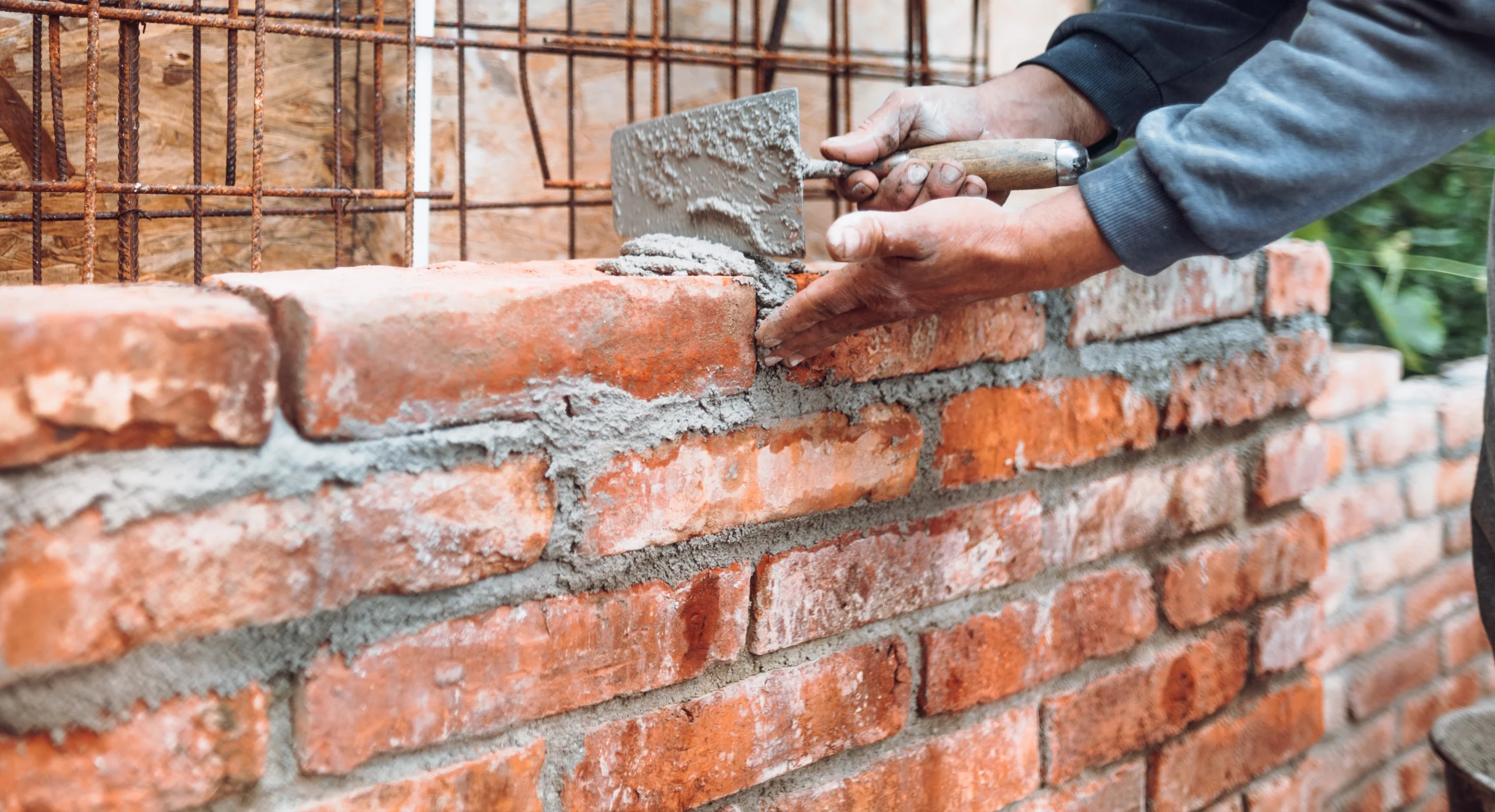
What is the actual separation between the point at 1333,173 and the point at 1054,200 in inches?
8.3

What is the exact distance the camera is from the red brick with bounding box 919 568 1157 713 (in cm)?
92

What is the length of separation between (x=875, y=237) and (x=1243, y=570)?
776mm

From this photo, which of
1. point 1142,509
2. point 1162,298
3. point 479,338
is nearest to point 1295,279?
point 1162,298

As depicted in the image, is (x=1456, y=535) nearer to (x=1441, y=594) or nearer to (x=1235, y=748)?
(x=1441, y=594)

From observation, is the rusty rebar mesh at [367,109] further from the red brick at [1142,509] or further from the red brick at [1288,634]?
the red brick at [1288,634]

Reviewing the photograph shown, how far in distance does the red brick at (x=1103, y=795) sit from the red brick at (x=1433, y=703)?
1250mm

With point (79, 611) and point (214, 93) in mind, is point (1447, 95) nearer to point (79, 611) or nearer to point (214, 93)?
point (79, 611)

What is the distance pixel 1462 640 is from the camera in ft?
7.19

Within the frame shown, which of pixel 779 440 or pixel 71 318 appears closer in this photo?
pixel 71 318

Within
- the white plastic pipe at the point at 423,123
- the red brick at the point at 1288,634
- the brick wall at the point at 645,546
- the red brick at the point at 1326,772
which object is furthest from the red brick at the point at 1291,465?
the white plastic pipe at the point at 423,123

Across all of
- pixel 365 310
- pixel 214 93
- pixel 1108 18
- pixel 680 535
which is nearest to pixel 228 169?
pixel 365 310

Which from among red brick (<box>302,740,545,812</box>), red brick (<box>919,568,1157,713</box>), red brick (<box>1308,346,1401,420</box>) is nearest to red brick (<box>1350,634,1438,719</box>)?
red brick (<box>1308,346,1401,420</box>)

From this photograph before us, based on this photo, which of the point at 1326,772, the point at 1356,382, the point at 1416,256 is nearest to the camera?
the point at 1326,772

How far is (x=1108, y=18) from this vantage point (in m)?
1.14
